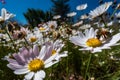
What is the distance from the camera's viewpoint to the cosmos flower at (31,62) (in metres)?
1.31

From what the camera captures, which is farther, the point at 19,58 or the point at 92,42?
the point at 92,42

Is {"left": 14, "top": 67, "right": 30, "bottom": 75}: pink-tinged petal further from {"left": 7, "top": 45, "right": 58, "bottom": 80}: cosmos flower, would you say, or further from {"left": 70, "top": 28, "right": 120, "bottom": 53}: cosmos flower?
{"left": 70, "top": 28, "right": 120, "bottom": 53}: cosmos flower

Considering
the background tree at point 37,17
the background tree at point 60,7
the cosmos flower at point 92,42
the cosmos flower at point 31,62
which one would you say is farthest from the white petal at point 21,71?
the background tree at point 60,7

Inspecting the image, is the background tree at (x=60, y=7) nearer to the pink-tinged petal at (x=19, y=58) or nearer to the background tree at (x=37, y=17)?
the background tree at (x=37, y=17)

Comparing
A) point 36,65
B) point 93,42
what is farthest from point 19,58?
point 93,42

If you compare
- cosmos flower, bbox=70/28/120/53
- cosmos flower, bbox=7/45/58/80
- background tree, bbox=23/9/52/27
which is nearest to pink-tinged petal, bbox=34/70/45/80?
cosmos flower, bbox=7/45/58/80

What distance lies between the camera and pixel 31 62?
1.41 m

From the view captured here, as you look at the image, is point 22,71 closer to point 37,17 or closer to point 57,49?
point 57,49

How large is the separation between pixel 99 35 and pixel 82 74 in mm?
367

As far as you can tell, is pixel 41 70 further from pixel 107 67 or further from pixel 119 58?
pixel 119 58

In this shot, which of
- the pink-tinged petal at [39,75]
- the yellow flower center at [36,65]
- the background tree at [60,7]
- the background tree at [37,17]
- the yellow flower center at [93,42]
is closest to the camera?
the pink-tinged petal at [39,75]

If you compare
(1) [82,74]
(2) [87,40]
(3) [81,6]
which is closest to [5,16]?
(1) [82,74]

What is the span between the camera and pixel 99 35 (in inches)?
61.9

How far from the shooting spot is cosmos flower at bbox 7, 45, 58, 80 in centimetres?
131
